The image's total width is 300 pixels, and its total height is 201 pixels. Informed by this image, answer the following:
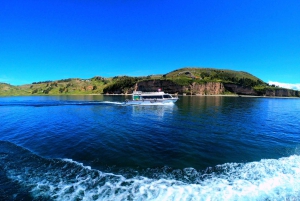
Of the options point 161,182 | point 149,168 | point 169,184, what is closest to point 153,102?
point 149,168

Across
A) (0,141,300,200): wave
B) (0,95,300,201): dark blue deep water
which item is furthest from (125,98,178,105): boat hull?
(0,141,300,200): wave

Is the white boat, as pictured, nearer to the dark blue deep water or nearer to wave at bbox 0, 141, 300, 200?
the dark blue deep water

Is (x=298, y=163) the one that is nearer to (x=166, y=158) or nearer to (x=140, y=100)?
(x=166, y=158)

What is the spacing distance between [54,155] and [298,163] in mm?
25271

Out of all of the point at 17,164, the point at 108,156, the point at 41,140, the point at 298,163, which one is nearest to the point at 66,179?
the point at 108,156

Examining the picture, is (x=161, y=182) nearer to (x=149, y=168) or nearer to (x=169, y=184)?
(x=169, y=184)

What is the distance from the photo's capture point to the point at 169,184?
13.0 m

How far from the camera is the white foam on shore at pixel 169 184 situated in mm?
11656

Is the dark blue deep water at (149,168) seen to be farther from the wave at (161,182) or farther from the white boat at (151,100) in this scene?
the white boat at (151,100)

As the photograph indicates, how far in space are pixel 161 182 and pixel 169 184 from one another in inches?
25.7

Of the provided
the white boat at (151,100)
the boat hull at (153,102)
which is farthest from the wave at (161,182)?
the white boat at (151,100)

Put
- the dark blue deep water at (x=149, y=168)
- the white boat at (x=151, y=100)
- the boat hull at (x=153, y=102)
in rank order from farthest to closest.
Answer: the white boat at (x=151, y=100) → the boat hull at (x=153, y=102) → the dark blue deep water at (x=149, y=168)

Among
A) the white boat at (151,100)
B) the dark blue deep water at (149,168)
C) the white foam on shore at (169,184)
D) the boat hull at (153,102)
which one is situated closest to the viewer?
the white foam on shore at (169,184)

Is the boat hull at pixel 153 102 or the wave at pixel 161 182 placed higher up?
the boat hull at pixel 153 102
